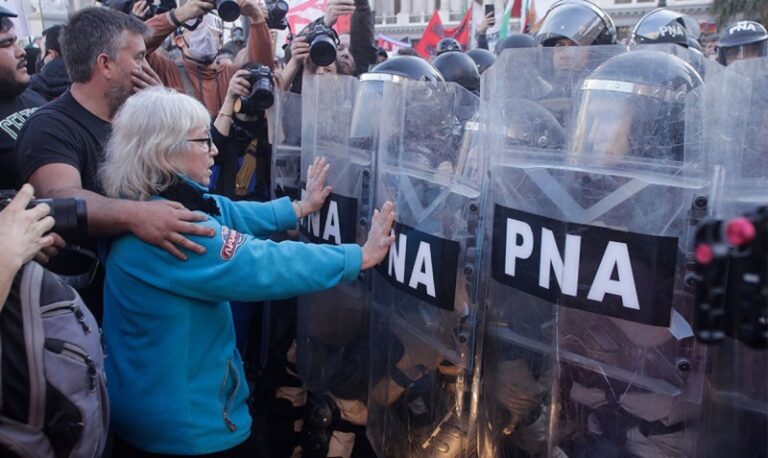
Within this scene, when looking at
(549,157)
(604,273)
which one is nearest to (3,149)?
(549,157)

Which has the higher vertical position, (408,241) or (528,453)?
(408,241)

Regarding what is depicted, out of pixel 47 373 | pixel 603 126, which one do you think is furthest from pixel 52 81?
pixel 603 126

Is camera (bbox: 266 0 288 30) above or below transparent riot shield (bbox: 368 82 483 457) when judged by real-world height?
above

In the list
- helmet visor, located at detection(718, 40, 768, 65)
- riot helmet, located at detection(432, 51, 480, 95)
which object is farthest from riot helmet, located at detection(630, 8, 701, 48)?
riot helmet, located at detection(432, 51, 480, 95)

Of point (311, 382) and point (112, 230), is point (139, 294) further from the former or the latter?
point (311, 382)

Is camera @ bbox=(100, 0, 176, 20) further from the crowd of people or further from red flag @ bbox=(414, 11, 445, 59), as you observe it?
red flag @ bbox=(414, 11, 445, 59)

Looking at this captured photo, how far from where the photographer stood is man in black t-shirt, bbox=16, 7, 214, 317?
233 centimetres

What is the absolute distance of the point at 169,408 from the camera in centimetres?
202

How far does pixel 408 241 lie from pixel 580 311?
0.64m

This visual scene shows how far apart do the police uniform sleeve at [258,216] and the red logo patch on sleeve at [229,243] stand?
460mm

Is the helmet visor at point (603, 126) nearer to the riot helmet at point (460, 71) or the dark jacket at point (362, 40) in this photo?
the riot helmet at point (460, 71)

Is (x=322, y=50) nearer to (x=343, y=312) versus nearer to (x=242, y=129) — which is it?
(x=242, y=129)

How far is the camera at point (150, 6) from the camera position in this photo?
139 inches

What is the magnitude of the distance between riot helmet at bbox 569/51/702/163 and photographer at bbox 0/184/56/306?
1360 mm
